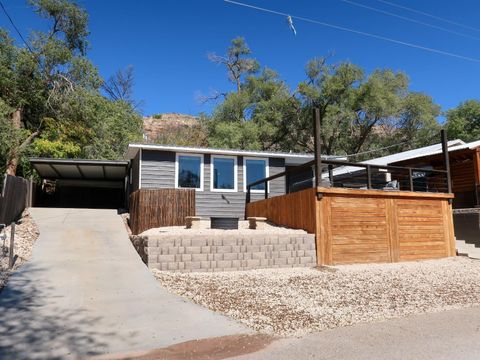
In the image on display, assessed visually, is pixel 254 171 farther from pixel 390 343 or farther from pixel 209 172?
pixel 390 343

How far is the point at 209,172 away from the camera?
14680mm

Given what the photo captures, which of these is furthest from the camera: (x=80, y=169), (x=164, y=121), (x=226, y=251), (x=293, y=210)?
(x=164, y=121)

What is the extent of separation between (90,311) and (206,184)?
9533 millimetres

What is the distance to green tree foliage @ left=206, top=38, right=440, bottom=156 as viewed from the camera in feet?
96.7

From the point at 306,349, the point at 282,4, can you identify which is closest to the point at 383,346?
the point at 306,349

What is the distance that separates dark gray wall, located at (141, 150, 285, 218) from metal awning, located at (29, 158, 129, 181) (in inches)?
140

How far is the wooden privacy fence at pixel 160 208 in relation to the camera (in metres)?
11.5

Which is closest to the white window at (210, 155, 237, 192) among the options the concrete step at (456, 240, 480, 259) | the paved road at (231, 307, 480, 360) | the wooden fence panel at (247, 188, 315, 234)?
the wooden fence panel at (247, 188, 315, 234)

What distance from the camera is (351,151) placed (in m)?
31.8

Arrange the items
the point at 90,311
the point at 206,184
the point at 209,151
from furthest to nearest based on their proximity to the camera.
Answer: the point at 206,184
the point at 209,151
the point at 90,311

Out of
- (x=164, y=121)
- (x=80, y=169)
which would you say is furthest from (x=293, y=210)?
(x=164, y=121)

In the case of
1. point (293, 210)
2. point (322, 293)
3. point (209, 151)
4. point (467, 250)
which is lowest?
point (322, 293)

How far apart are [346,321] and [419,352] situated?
1360 mm

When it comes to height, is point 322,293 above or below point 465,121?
below
